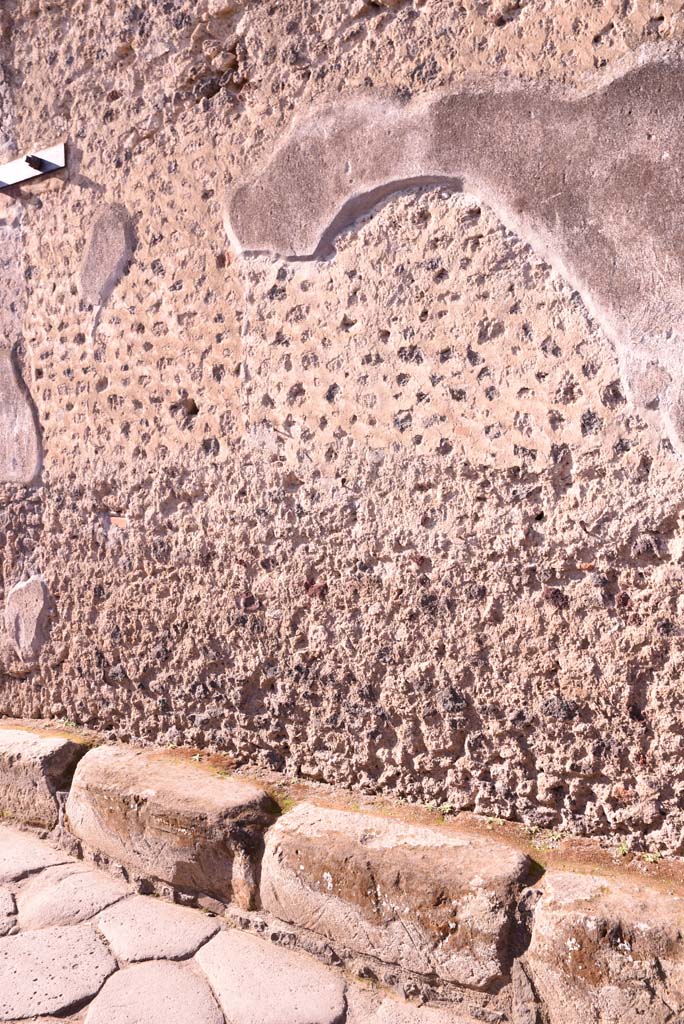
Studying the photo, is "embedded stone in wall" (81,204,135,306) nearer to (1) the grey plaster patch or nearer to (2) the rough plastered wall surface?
(2) the rough plastered wall surface

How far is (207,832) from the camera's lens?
223 centimetres

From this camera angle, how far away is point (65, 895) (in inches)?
93.5

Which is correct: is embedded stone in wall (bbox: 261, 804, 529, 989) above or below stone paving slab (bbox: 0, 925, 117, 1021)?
above

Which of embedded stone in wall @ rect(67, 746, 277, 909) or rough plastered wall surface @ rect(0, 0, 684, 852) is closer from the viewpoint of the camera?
rough plastered wall surface @ rect(0, 0, 684, 852)

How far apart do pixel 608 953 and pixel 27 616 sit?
2043 millimetres

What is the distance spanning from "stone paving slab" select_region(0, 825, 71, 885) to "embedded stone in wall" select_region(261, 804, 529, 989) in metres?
0.75

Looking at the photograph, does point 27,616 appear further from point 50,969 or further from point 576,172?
point 576,172

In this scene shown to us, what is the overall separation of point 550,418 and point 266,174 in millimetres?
976

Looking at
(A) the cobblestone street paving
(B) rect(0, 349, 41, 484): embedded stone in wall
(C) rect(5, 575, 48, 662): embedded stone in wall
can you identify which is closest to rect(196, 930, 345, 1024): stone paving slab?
(A) the cobblestone street paving

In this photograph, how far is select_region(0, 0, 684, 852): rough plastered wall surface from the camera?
6.09 feet

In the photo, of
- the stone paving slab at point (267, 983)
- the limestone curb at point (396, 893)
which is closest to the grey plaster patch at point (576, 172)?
the limestone curb at point (396, 893)

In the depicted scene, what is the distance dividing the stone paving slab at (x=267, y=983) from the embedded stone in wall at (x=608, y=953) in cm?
44

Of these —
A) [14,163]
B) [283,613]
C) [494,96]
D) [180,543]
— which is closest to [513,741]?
[283,613]

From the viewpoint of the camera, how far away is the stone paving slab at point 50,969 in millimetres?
1931
